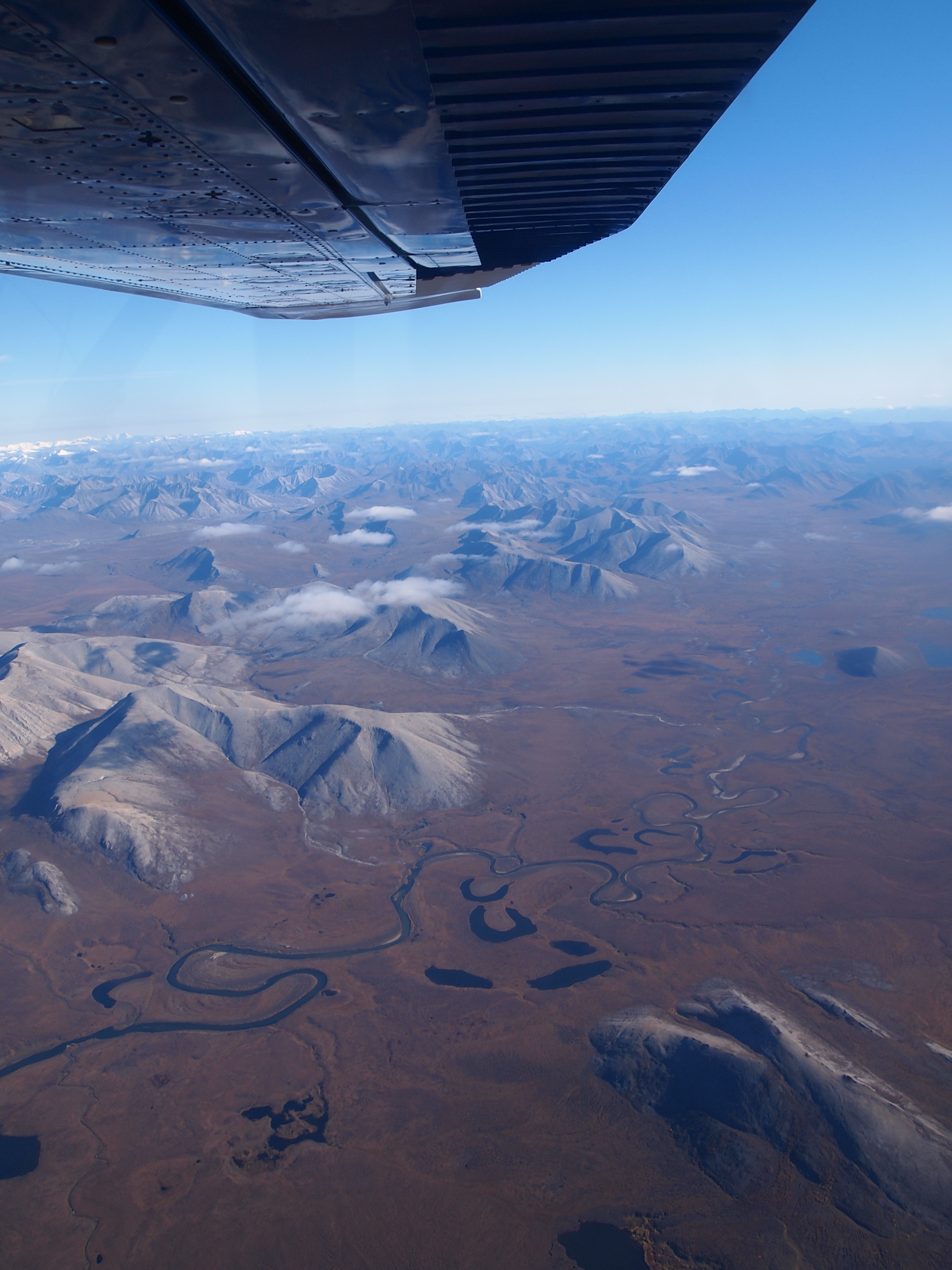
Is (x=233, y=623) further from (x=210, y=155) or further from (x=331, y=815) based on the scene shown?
(x=210, y=155)

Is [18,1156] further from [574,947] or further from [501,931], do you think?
[574,947]

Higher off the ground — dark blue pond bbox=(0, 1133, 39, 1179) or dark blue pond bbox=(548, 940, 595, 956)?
dark blue pond bbox=(0, 1133, 39, 1179)

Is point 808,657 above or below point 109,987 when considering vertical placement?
above

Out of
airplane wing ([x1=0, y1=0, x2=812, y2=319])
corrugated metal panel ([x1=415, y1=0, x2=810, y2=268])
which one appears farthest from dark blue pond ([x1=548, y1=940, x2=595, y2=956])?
corrugated metal panel ([x1=415, y1=0, x2=810, y2=268])

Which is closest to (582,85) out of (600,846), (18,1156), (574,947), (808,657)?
(18,1156)

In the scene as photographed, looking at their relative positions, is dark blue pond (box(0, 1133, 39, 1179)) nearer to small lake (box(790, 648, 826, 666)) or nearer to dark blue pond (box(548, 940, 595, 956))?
dark blue pond (box(548, 940, 595, 956))

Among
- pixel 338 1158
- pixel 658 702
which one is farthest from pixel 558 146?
pixel 658 702

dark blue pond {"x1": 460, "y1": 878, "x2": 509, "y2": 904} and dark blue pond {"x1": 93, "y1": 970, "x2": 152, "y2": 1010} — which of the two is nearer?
dark blue pond {"x1": 93, "y1": 970, "x2": 152, "y2": 1010}

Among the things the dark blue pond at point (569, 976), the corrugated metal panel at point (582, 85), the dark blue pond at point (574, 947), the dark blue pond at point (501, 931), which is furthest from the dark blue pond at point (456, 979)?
the corrugated metal panel at point (582, 85)
